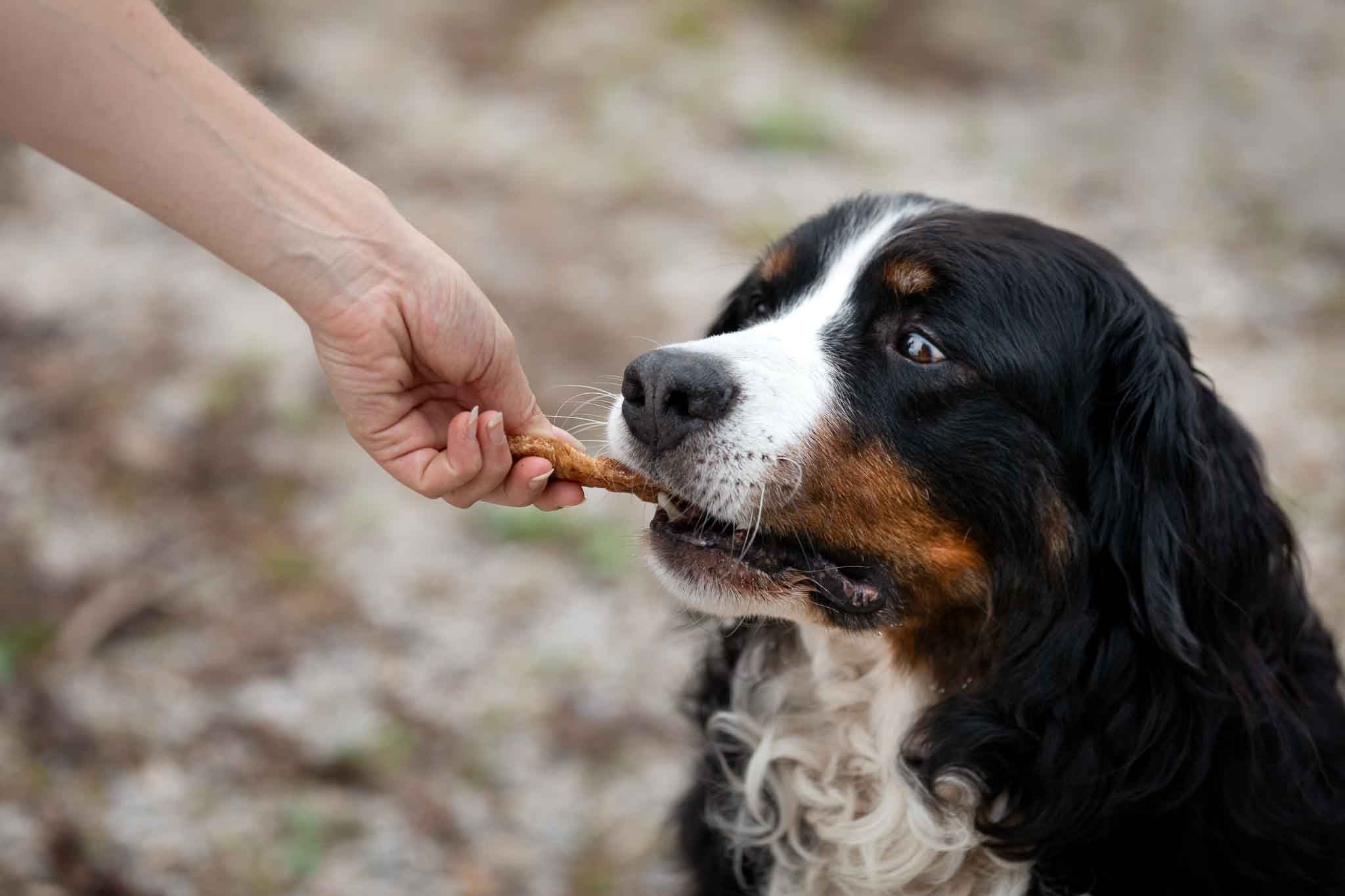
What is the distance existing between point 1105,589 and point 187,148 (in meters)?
1.83

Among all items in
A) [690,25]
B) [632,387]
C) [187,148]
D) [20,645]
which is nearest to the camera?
[187,148]

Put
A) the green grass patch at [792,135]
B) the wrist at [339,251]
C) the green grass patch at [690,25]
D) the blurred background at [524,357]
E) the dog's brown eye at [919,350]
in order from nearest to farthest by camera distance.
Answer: the wrist at [339,251] < the dog's brown eye at [919,350] < the blurred background at [524,357] < the green grass patch at [792,135] < the green grass patch at [690,25]

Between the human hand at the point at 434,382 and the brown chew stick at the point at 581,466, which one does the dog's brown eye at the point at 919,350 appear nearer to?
the brown chew stick at the point at 581,466

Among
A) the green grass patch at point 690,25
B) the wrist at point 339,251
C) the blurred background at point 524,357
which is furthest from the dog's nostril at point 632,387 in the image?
the green grass patch at point 690,25

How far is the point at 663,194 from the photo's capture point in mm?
6801

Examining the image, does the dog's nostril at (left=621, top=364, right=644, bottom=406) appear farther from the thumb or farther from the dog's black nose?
the thumb

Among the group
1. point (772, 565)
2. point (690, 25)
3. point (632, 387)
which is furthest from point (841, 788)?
point (690, 25)

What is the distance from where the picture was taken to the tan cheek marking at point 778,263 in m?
2.70

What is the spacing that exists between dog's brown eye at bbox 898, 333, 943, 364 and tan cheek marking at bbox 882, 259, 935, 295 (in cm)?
9

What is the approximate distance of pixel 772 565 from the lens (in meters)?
2.28

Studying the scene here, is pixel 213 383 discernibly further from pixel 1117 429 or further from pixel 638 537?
pixel 1117 429

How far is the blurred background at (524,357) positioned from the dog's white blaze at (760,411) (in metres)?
0.25

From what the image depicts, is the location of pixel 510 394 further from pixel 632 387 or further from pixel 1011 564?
pixel 1011 564

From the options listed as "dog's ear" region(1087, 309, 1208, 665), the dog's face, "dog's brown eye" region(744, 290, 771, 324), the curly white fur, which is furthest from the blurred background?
"dog's ear" region(1087, 309, 1208, 665)
